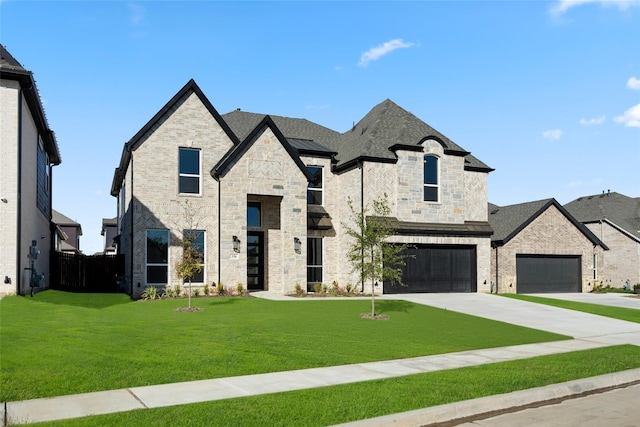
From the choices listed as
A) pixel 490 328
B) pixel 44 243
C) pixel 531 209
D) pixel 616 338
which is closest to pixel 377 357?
pixel 490 328

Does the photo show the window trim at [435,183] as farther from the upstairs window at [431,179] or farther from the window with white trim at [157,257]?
the window with white trim at [157,257]

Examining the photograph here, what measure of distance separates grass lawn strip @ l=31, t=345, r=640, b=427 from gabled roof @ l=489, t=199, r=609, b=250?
68.2 feet

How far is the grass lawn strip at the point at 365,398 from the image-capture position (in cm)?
671

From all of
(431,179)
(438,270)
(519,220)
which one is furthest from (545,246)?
(431,179)

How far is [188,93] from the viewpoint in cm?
2502

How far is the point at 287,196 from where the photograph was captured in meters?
25.4

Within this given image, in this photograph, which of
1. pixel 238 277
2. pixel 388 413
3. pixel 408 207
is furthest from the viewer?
pixel 408 207

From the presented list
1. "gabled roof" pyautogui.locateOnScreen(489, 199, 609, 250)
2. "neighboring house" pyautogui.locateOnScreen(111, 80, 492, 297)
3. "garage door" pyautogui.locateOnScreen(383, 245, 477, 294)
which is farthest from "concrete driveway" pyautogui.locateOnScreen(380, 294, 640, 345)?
"gabled roof" pyautogui.locateOnScreen(489, 199, 609, 250)

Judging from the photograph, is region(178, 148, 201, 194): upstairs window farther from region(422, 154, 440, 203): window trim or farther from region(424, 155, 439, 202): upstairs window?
region(424, 155, 439, 202): upstairs window

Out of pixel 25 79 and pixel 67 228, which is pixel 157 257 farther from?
pixel 67 228

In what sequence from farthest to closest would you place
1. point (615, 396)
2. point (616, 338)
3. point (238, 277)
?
point (238, 277) < point (616, 338) < point (615, 396)

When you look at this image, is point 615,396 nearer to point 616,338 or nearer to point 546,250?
point 616,338

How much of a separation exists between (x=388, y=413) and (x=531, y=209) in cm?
2831

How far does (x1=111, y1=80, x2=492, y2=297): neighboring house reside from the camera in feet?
79.5
